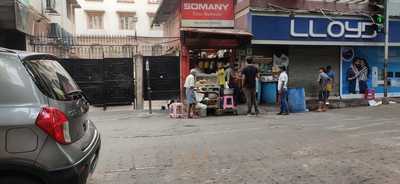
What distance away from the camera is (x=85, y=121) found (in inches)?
181

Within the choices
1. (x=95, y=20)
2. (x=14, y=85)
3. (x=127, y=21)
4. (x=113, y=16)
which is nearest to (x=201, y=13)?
(x=14, y=85)

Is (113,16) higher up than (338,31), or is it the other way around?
(113,16)

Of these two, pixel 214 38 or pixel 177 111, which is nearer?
pixel 177 111

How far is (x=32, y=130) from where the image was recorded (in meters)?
3.52

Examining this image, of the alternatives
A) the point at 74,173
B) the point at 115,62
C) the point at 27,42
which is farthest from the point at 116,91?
the point at 74,173

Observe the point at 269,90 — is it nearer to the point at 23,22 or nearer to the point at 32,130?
the point at 23,22

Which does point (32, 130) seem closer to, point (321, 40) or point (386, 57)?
point (321, 40)

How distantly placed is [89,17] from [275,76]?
31.0m

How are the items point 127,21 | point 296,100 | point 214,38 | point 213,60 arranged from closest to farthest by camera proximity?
point 296,100, point 214,38, point 213,60, point 127,21

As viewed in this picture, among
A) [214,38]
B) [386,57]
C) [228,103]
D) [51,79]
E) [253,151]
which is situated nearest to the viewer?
[51,79]

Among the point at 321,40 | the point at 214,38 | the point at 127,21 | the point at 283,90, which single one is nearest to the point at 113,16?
the point at 127,21

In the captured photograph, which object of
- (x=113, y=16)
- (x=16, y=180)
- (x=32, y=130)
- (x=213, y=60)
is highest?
(x=113, y=16)

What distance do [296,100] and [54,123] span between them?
11.7 m

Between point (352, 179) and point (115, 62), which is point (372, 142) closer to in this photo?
point (352, 179)
